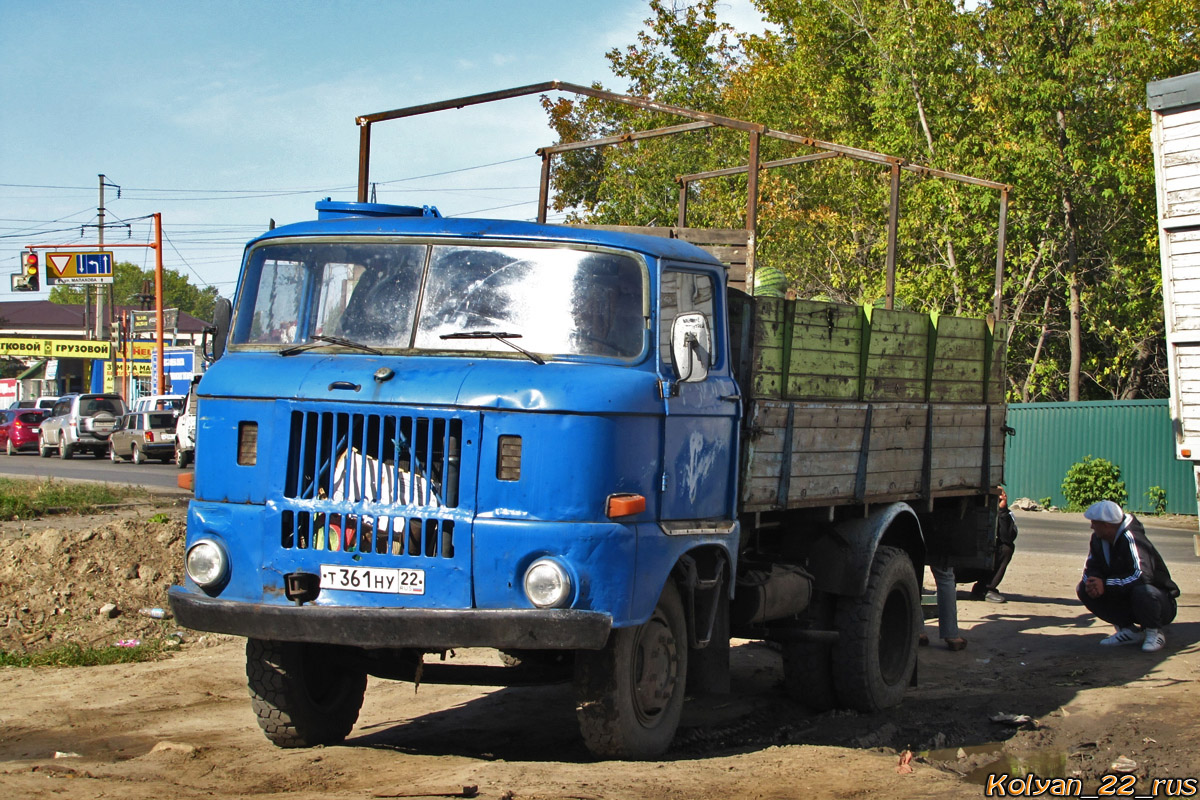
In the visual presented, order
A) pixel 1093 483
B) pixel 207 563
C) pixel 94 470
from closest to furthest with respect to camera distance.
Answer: pixel 207 563 < pixel 1093 483 < pixel 94 470

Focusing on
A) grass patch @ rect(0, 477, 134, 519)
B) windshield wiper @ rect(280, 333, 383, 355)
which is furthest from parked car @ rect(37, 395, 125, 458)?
windshield wiper @ rect(280, 333, 383, 355)

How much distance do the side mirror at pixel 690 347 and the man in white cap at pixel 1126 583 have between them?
5132 mm

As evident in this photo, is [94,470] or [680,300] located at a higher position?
[680,300]

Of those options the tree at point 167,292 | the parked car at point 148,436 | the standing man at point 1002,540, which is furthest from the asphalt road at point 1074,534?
the tree at point 167,292

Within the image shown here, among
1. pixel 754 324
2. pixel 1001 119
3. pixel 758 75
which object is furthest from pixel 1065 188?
pixel 754 324

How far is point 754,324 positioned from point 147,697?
13.9 feet

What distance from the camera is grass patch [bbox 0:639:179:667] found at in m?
8.41

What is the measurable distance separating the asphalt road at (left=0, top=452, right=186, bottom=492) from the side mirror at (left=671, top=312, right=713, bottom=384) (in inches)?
703

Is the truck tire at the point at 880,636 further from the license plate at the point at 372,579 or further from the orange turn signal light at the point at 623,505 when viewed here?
the license plate at the point at 372,579

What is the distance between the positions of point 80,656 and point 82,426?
103ft

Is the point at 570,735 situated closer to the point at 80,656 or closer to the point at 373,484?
the point at 373,484

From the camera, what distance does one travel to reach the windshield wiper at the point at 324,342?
5590 mm

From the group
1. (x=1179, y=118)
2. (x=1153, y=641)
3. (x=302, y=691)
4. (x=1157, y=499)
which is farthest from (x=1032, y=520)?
(x=302, y=691)

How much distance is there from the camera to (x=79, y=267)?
3897 cm
